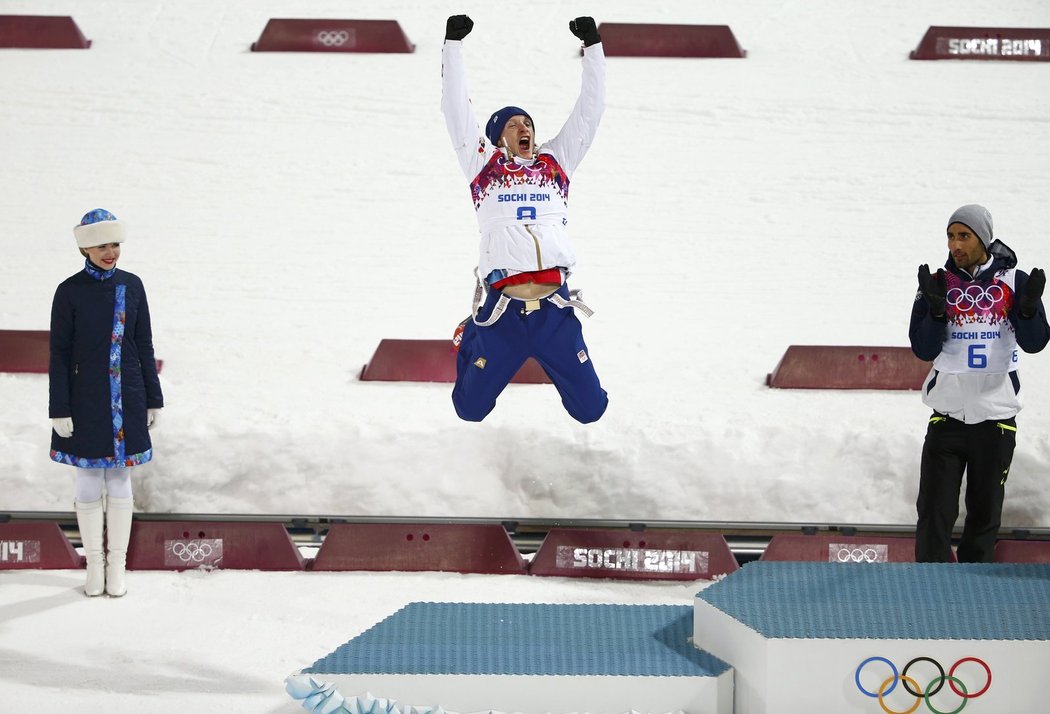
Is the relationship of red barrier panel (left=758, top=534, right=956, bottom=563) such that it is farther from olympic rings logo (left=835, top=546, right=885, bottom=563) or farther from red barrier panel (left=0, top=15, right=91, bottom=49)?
red barrier panel (left=0, top=15, right=91, bottom=49)

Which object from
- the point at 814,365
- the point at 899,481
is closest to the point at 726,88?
the point at 814,365

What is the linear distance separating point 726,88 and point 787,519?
17.9 feet

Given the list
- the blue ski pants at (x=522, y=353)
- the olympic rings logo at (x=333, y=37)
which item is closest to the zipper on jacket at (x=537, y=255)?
the blue ski pants at (x=522, y=353)

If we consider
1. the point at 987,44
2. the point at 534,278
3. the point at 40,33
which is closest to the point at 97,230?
the point at 534,278

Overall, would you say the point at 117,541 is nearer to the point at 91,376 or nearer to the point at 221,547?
the point at 221,547

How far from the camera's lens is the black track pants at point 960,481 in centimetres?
471

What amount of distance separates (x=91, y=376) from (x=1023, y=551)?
4049 millimetres

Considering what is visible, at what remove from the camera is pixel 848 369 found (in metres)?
6.60

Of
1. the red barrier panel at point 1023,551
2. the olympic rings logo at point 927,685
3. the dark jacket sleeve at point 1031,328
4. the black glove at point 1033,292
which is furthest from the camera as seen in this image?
the red barrier panel at point 1023,551

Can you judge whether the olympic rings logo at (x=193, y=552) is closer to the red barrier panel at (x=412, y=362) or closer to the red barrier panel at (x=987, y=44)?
the red barrier panel at (x=412, y=362)

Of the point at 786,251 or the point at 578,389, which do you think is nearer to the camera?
the point at 578,389

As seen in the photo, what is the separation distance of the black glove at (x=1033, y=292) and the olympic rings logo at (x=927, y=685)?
153cm

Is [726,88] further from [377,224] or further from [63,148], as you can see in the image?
[63,148]

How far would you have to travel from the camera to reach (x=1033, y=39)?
414 inches
